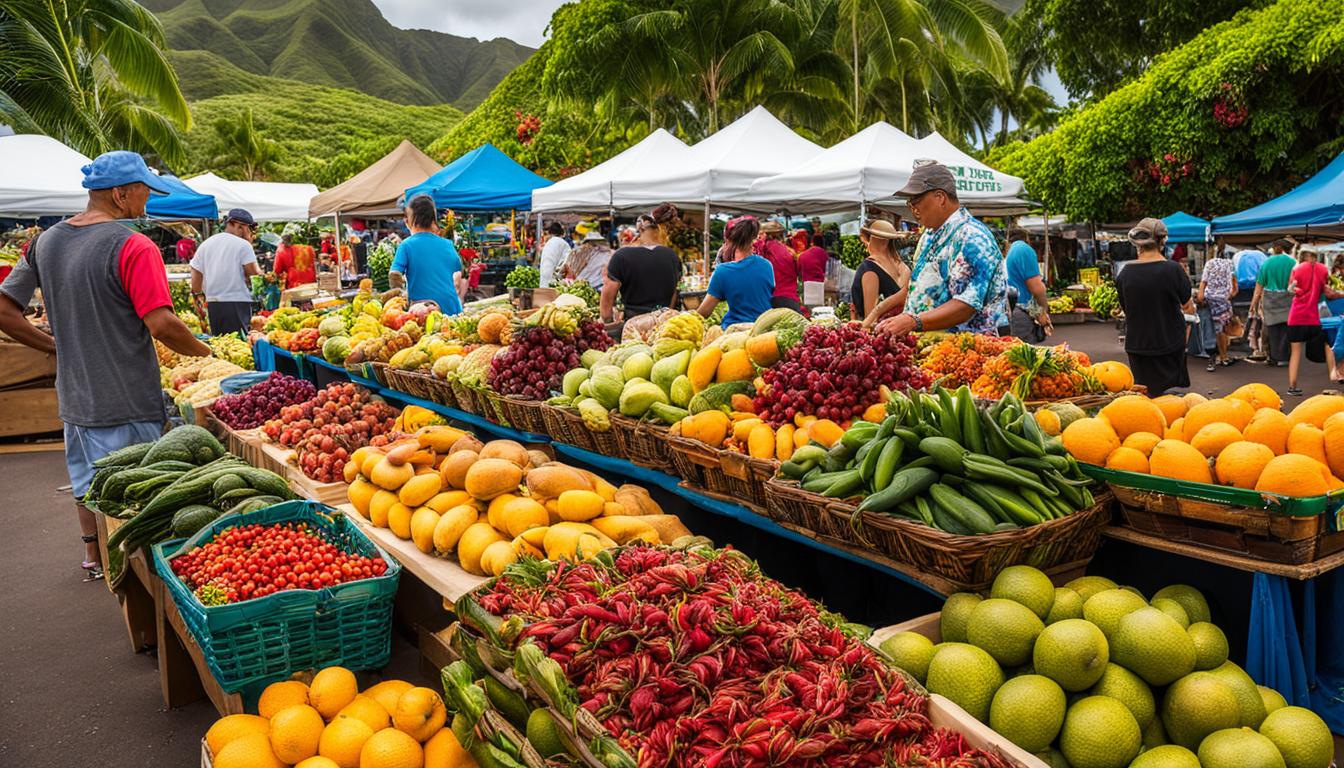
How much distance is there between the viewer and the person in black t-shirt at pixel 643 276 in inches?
262

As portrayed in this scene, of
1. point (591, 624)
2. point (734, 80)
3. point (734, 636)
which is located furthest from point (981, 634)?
point (734, 80)

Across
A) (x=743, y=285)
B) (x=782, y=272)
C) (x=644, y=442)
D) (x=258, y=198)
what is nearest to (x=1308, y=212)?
(x=782, y=272)

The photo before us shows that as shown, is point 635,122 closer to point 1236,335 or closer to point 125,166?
point 1236,335

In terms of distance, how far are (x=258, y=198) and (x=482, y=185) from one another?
10571mm

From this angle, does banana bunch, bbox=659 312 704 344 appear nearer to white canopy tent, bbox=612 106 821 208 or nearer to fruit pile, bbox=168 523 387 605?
fruit pile, bbox=168 523 387 605

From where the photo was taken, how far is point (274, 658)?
2.66 meters

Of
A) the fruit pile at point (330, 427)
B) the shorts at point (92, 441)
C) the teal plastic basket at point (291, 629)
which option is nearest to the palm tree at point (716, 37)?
the fruit pile at point (330, 427)

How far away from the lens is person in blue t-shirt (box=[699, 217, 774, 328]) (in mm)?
6102

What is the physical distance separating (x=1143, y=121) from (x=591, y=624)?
1685 centimetres

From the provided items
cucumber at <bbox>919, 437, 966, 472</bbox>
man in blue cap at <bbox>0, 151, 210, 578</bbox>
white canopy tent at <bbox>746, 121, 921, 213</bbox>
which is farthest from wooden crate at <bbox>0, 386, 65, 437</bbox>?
cucumber at <bbox>919, 437, 966, 472</bbox>

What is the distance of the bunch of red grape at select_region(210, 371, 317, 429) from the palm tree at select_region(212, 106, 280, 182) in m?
45.0

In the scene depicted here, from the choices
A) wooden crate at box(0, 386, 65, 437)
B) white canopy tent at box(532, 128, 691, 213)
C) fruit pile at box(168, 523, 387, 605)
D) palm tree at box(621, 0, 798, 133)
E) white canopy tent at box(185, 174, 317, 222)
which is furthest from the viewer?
white canopy tent at box(185, 174, 317, 222)

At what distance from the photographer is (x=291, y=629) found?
266cm

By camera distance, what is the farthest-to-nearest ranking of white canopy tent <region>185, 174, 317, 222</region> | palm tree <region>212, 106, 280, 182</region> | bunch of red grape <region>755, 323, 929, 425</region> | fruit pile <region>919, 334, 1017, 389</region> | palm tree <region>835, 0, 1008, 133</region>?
palm tree <region>212, 106, 280, 182</region> → palm tree <region>835, 0, 1008, 133</region> → white canopy tent <region>185, 174, 317, 222</region> → fruit pile <region>919, 334, 1017, 389</region> → bunch of red grape <region>755, 323, 929, 425</region>
